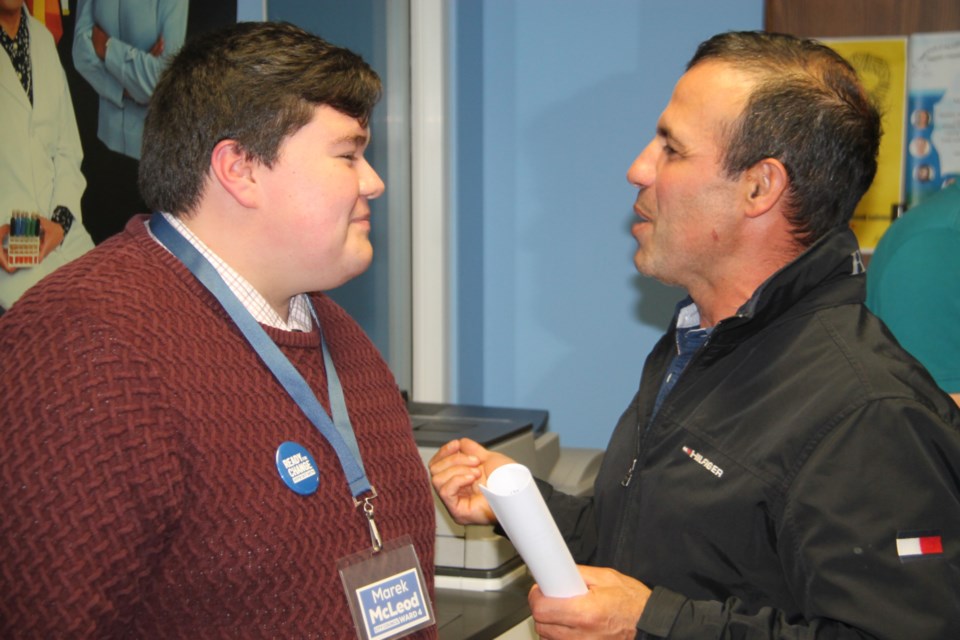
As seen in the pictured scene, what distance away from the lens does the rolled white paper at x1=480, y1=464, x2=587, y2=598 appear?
1.13m

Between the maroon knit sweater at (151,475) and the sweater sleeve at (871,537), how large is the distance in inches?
18.4

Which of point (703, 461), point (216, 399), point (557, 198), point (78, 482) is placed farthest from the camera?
point (557, 198)

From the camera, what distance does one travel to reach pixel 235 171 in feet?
3.83

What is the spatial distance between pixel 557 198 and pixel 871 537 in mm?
2292

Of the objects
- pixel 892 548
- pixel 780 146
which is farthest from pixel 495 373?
pixel 892 548

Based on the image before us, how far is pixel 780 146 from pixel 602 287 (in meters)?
1.92

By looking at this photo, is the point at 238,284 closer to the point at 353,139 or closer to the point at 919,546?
the point at 353,139

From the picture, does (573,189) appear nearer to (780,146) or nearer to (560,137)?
(560,137)

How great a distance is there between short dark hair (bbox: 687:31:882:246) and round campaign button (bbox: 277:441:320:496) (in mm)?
721

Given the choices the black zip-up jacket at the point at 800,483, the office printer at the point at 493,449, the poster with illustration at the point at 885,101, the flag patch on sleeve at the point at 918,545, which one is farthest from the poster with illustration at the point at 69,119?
the poster with illustration at the point at 885,101

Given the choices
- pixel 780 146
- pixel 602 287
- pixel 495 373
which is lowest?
pixel 495 373

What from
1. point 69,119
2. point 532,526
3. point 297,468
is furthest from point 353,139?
point 69,119

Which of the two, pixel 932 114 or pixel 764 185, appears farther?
pixel 932 114

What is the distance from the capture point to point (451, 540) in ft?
6.68
